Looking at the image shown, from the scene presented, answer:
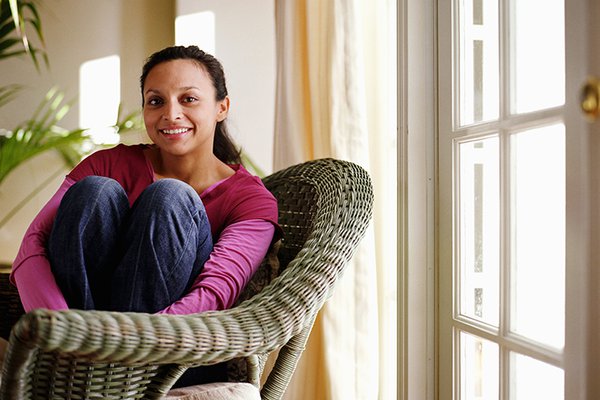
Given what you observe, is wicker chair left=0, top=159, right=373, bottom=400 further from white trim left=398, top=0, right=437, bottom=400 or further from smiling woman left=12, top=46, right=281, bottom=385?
white trim left=398, top=0, right=437, bottom=400

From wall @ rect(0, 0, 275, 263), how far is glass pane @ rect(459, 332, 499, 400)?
1.42m

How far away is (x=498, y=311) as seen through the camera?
170 cm

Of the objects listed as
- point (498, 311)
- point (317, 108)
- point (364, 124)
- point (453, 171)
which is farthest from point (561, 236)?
point (317, 108)

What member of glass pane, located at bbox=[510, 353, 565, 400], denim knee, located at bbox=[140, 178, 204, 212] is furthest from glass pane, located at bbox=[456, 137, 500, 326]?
denim knee, located at bbox=[140, 178, 204, 212]

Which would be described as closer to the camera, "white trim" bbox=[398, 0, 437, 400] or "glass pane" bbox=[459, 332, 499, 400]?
"glass pane" bbox=[459, 332, 499, 400]

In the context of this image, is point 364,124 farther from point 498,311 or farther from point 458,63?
point 498,311

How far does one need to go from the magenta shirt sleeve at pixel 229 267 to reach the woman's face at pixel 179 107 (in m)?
0.32

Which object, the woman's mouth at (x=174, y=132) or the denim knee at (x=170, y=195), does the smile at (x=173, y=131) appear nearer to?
the woman's mouth at (x=174, y=132)

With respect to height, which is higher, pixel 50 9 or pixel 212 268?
pixel 50 9

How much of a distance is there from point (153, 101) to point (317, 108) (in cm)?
60

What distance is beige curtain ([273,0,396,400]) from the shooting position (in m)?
2.07

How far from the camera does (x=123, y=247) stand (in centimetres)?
138

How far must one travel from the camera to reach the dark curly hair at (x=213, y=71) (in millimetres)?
1813

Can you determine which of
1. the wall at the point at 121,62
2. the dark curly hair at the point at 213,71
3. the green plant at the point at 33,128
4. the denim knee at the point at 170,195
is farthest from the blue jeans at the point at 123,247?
the wall at the point at 121,62
